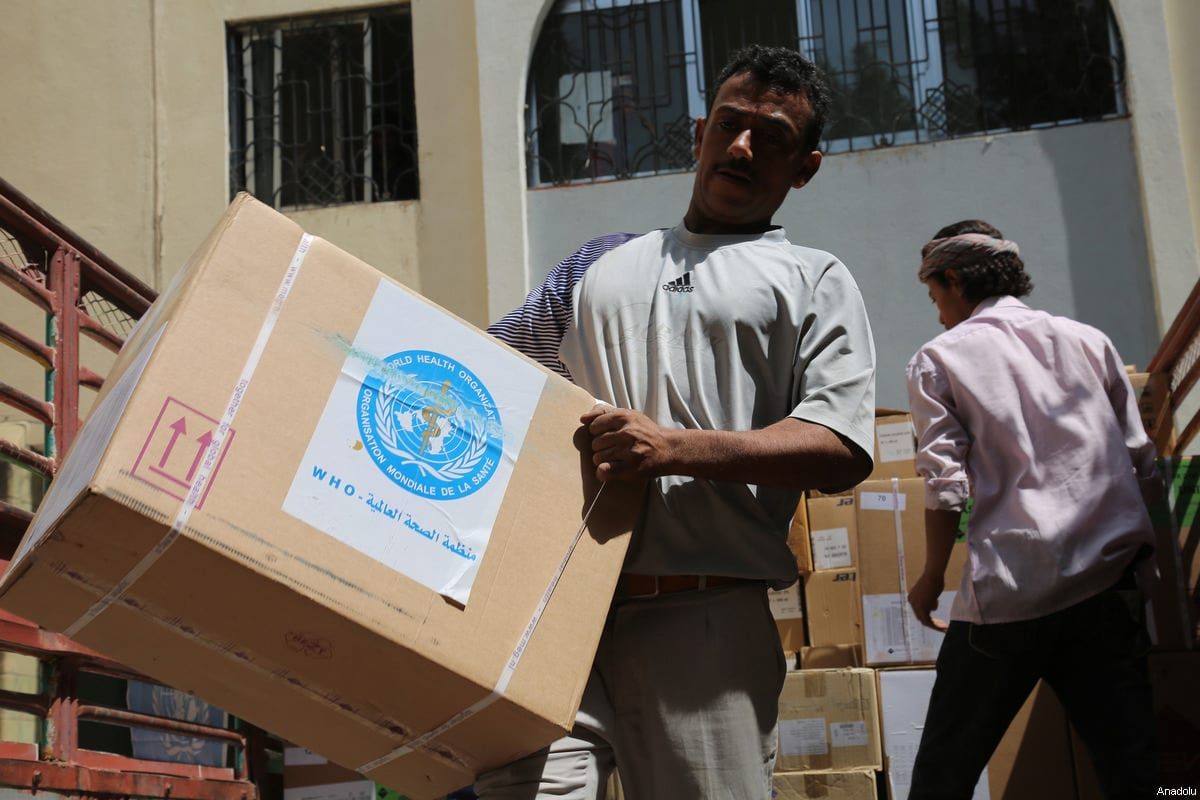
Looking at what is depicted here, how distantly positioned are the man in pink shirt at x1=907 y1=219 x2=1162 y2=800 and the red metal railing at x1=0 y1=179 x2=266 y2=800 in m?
2.15

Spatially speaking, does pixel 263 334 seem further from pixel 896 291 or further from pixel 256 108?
pixel 256 108

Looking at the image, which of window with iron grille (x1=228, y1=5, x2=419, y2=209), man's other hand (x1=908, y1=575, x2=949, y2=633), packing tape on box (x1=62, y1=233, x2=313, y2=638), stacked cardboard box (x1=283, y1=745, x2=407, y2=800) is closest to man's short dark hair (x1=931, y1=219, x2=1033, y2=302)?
man's other hand (x1=908, y1=575, x2=949, y2=633)

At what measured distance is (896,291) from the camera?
23.3ft

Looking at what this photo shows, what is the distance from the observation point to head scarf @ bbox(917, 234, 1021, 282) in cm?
363

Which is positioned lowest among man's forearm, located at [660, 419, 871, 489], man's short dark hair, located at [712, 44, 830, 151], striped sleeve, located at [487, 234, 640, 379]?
man's forearm, located at [660, 419, 871, 489]

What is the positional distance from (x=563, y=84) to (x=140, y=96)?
2.50 meters

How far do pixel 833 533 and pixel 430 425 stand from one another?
3.12m

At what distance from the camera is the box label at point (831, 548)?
4867 millimetres

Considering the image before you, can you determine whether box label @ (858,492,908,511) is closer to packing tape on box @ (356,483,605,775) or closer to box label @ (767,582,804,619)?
box label @ (767,582,804,619)

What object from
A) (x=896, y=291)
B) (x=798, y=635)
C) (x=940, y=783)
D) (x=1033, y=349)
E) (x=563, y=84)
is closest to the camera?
(x=940, y=783)

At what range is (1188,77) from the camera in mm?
7062

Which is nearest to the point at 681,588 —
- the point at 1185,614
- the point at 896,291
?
the point at 1185,614

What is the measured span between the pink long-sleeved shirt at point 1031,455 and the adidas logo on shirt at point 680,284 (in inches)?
44.7

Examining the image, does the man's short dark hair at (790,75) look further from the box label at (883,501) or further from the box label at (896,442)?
the box label at (896,442)
